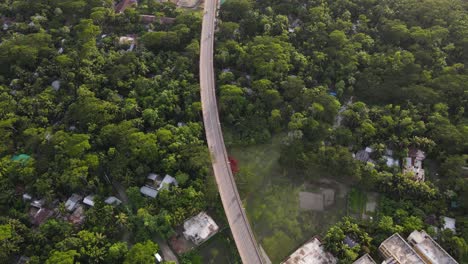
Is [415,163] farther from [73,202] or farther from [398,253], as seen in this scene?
[73,202]

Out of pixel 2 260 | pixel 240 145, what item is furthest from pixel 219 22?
pixel 2 260

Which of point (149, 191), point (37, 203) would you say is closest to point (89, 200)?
point (37, 203)

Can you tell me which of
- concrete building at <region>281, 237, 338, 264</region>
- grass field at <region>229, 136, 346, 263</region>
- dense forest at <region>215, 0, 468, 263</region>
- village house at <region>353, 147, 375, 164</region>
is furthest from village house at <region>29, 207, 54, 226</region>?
village house at <region>353, 147, 375, 164</region>

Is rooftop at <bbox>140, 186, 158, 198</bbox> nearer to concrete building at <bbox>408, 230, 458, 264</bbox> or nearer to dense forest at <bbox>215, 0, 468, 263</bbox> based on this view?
dense forest at <bbox>215, 0, 468, 263</bbox>

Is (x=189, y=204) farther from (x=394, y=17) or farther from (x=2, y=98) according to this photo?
(x=394, y=17)

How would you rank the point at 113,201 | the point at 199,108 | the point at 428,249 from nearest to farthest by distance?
the point at 428,249
the point at 113,201
the point at 199,108

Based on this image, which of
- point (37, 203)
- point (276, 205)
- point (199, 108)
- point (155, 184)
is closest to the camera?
point (37, 203)
